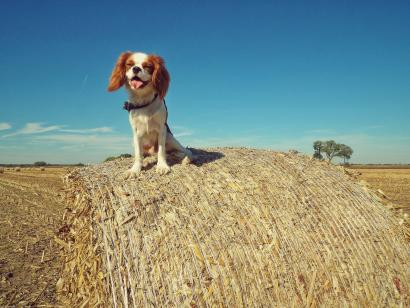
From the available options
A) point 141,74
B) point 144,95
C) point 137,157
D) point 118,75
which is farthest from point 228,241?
point 118,75

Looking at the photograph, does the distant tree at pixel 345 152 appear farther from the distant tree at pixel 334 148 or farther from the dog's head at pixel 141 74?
the dog's head at pixel 141 74

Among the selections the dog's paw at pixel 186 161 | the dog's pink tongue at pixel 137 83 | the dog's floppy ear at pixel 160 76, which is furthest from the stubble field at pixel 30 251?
the dog's floppy ear at pixel 160 76

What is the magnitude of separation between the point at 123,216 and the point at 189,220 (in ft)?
2.13

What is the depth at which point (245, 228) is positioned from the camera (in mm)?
3486

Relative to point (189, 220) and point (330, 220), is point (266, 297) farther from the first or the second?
point (330, 220)

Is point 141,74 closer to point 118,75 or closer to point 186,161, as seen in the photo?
point 118,75

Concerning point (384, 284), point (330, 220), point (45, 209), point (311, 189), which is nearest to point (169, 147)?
point (311, 189)

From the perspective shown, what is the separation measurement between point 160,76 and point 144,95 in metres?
0.29

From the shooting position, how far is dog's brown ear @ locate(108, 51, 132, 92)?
375 cm

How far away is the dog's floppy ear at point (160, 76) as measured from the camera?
12.1 feet

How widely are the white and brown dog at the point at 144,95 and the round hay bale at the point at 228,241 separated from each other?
32cm

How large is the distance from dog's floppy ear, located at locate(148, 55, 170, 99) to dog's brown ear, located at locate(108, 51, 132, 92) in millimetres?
295

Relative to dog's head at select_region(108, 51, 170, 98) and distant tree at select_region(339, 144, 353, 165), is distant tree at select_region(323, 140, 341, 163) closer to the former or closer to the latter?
distant tree at select_region(339, 144, 353, 165)

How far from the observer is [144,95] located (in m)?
3.85
